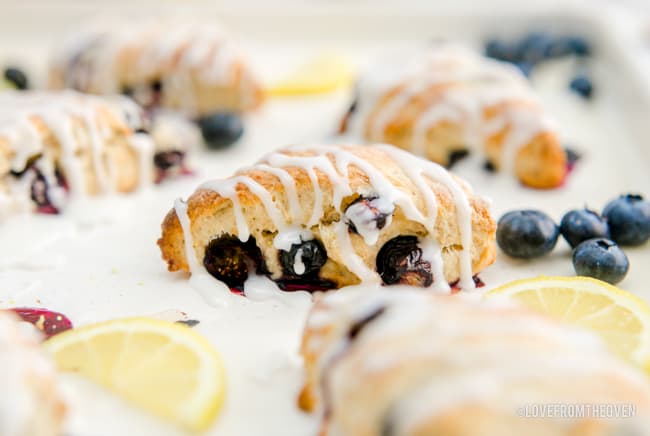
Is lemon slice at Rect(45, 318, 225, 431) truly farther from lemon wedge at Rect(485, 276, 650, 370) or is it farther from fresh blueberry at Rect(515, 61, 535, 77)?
fresh blueberry at Rect(515, 61, 535, 77)

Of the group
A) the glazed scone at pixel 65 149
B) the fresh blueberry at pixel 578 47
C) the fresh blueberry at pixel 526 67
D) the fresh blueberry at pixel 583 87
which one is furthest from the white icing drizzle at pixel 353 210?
the fresh blueberry at pixel 578 47

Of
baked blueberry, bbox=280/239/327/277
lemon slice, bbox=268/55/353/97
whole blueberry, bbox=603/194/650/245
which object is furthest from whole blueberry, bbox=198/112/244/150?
whole blueberry, bbox=603/194/650/245

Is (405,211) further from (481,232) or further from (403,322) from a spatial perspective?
(403,322)

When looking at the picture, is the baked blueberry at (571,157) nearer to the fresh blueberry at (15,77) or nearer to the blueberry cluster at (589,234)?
the blueberry cluster at (589,234)

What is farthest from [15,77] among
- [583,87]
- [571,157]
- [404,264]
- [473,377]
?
[473,377]

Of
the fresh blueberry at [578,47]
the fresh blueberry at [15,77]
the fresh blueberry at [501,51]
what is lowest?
the fresh blueberry at [15,77]
